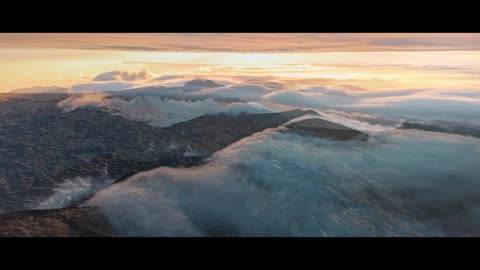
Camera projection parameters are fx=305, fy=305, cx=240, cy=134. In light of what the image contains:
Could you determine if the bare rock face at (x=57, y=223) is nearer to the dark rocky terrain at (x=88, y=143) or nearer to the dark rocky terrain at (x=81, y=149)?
the dark rocky terrain at (x=81, y=149)

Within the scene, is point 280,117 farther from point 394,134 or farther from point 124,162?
point 124,162

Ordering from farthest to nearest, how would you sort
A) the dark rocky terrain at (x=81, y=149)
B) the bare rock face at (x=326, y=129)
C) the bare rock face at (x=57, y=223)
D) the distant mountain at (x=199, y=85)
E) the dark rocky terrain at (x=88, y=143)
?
1. the distant mountain at (x=199, y=85)
2. the bare rock face at (x=326, y=129)
3. the dark rocky terrain at (x=88, y=143)
4. the dark rocky terrain at (x=81, y=149)
5. the bare rock face at (x=57, y=223)

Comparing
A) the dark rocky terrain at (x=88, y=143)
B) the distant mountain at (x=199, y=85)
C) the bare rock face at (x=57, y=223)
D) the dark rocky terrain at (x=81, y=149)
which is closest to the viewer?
the bare rock face at (x=57, y=223)

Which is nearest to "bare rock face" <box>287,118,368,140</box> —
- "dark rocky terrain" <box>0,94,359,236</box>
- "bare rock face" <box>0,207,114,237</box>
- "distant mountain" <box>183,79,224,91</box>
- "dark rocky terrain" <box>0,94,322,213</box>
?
"dark rocky terrain" <box>0,94,359,236</box>

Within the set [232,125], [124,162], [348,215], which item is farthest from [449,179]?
[232,125]

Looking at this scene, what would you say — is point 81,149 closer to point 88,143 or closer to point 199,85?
point 88,143

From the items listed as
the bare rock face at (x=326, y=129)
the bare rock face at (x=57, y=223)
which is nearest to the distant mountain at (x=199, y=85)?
the bare rock face at (x=326, y=129)

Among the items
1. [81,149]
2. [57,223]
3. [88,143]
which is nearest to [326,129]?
[81,149]

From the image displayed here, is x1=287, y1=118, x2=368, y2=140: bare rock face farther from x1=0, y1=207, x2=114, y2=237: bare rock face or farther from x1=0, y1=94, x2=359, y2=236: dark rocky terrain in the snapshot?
x1=0, y1=207, x2=114, y2=237: bare rock face

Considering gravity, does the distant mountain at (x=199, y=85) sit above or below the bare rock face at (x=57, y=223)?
below
